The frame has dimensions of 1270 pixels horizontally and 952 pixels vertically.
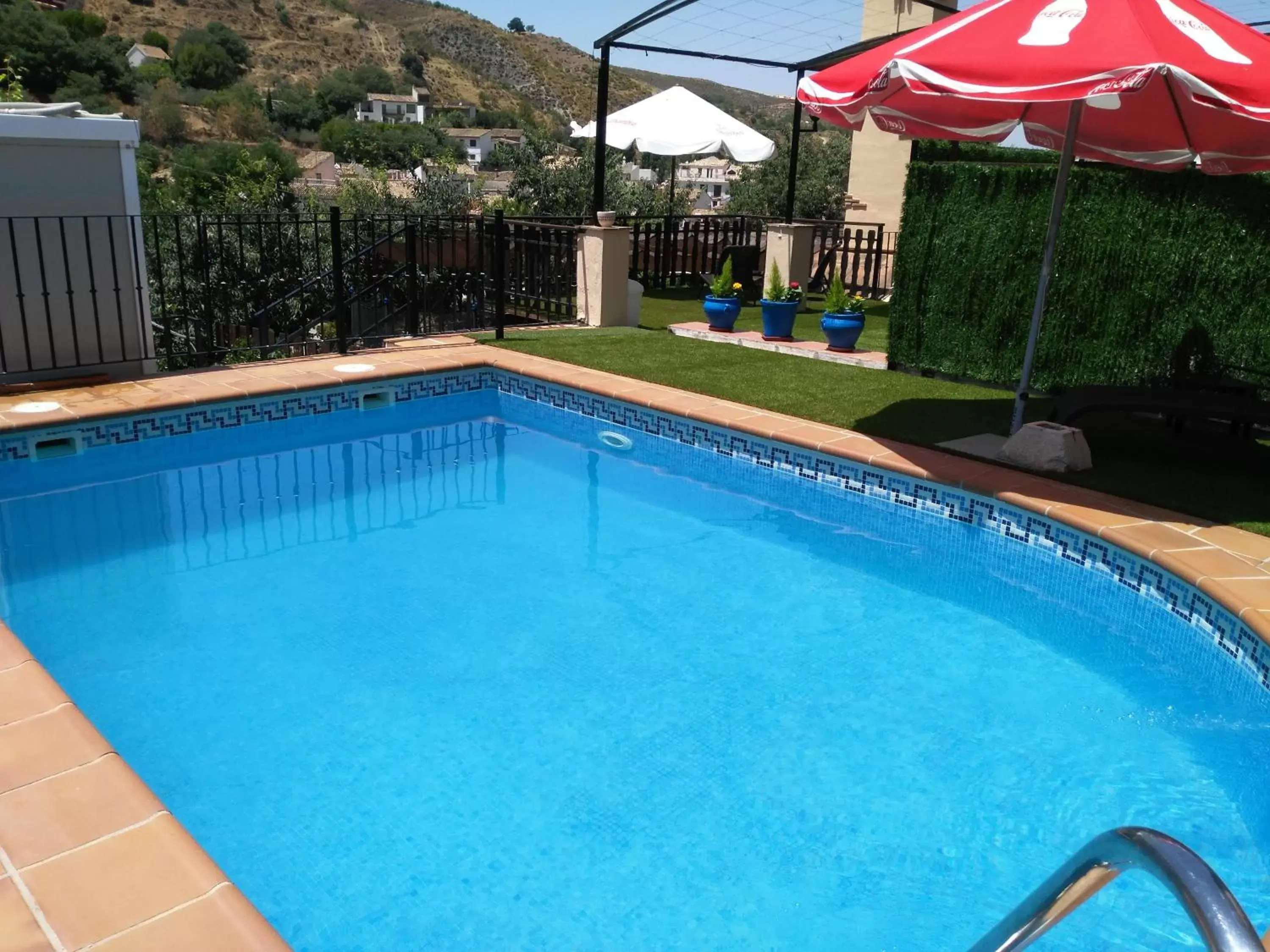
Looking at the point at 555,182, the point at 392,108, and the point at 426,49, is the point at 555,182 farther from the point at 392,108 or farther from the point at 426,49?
the point at 426,49

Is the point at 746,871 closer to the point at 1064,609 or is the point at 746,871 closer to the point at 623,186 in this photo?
the point at 1064,609

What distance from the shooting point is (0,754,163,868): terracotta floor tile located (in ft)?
8.78

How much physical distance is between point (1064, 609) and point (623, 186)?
16.6m

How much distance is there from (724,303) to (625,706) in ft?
24.5

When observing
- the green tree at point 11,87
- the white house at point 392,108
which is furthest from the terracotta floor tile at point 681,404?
the white house at point 392,108

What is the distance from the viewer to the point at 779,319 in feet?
34.7

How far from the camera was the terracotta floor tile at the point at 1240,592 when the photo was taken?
4527 mm

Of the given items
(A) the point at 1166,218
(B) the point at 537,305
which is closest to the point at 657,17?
(B) the point at 537,305

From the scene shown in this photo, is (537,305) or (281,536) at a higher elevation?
(537,305)

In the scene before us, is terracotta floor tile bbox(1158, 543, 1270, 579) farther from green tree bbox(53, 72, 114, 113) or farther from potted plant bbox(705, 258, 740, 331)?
green tree bbox(53, 72, 114, 113)

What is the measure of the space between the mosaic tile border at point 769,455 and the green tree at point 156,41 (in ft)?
251

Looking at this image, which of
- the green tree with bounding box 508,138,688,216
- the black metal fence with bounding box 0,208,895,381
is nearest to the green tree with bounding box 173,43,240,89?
the black metal fence with bounding box 0,208,895,381

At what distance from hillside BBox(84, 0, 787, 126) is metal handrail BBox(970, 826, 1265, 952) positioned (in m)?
79.1

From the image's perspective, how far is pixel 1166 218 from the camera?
24.5 ft
